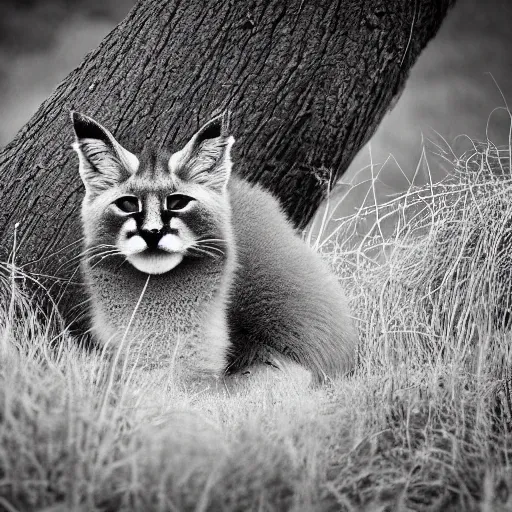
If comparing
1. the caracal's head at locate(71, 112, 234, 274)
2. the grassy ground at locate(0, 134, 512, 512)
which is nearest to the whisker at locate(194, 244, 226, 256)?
the caracal's head at locate(71, 112, 234, 274)

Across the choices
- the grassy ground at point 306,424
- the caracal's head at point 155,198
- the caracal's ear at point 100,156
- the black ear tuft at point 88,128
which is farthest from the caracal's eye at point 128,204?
the grassy ground at point 306,424

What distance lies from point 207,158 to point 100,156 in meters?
0.45

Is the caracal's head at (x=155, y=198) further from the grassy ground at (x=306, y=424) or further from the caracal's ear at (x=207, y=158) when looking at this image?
the grassy ground at (x=306, y=424)

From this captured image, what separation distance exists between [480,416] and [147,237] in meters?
1.38

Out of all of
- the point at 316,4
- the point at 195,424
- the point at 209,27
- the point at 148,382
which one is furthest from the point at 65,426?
the point at 316,4

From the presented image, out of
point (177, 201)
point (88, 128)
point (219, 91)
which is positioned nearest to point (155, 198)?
point (177, 201)

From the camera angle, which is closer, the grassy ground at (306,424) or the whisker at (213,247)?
the grassy ground at (306,424)

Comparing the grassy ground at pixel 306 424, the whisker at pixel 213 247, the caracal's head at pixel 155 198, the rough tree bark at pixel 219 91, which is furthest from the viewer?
the rough tree bark at pixel 219 91

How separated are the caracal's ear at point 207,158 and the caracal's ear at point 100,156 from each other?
194 mm

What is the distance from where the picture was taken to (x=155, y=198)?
8.89 feet

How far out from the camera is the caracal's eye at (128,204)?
9.01 feet

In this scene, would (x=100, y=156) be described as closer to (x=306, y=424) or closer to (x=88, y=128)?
(x=88, y=128)

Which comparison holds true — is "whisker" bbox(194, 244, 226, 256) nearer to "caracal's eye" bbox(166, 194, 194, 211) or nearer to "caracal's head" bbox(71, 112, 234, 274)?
"caracal's head" bbox(71, 112, 234, 274)

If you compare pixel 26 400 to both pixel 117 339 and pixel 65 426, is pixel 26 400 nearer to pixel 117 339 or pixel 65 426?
pixel 65 426
